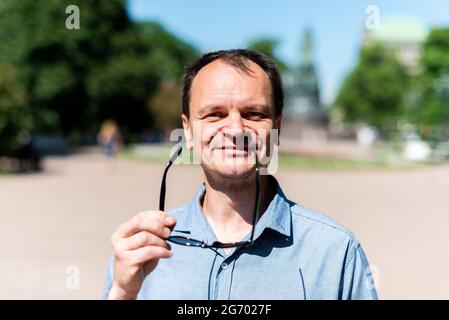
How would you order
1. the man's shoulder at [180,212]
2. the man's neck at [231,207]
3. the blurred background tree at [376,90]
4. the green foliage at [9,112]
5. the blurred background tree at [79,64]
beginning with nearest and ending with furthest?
the man's neck at [231,207]
the man's shoulder at [180,212]
the green foliage at [9,112]
the blurred background tree at [79,64]
the blurred background tree at [376,90]

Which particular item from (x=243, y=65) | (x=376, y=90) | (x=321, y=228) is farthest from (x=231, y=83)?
→ (x=376, y=90)

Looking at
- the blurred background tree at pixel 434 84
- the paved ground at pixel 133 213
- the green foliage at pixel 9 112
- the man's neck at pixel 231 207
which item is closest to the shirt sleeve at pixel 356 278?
the man's neck at pixel 231 207

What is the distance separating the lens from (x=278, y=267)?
5.24ft

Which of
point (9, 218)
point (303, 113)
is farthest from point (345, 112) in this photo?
point (9, 218)

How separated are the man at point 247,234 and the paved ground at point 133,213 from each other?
161 inches

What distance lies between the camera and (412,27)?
307 ft

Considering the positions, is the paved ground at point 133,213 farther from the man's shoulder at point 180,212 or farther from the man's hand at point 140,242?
the man's hand at point 140,242

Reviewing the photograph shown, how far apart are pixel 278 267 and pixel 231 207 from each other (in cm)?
23

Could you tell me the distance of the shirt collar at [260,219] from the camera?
162 cm

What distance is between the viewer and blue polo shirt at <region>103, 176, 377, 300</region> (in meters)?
1.59

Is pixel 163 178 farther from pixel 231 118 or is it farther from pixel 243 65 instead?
pixel 243 65

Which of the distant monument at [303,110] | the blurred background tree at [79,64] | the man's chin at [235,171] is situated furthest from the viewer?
the distant monument at [303,110]
